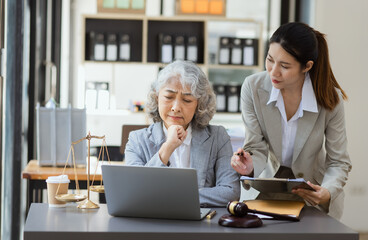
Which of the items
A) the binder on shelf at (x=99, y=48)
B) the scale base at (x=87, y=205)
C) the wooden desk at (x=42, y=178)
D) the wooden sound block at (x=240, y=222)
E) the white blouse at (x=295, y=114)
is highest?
the binder on shelf at (x=99, y=48)

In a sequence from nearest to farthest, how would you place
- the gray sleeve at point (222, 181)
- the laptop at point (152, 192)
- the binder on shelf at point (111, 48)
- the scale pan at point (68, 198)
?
the laptop at point (152, 192), the scale pan at point (68, 198), the gray sleeve at point (222, 181), the binder on shelf at point (111, 48)

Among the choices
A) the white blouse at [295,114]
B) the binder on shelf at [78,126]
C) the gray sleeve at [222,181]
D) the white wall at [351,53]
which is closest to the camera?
the gray sleeve at [222,181]

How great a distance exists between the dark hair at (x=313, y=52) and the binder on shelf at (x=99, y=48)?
3354 millimetres

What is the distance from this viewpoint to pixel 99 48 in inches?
213

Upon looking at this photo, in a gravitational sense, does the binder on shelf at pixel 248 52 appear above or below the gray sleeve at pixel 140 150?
above

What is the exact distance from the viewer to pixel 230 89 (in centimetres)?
564

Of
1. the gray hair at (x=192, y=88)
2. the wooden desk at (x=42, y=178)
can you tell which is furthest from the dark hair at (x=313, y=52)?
the wooden desk at (x=42, y=178)

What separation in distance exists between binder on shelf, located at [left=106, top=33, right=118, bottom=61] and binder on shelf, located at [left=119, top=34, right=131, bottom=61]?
0.05m

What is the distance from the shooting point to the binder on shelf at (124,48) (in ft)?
17.7

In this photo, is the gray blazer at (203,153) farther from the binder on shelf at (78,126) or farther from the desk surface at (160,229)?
the binder on shelf at (78,126)

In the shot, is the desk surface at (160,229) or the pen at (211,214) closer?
the desk surface at (160,229)

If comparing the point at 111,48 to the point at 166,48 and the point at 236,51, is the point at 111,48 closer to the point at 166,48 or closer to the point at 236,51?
the point at 166,48

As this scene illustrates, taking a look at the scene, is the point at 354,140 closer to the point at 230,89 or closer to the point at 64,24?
the point at 230,89

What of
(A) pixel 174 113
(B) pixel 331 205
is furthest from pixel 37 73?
(B) pixel 331 205
